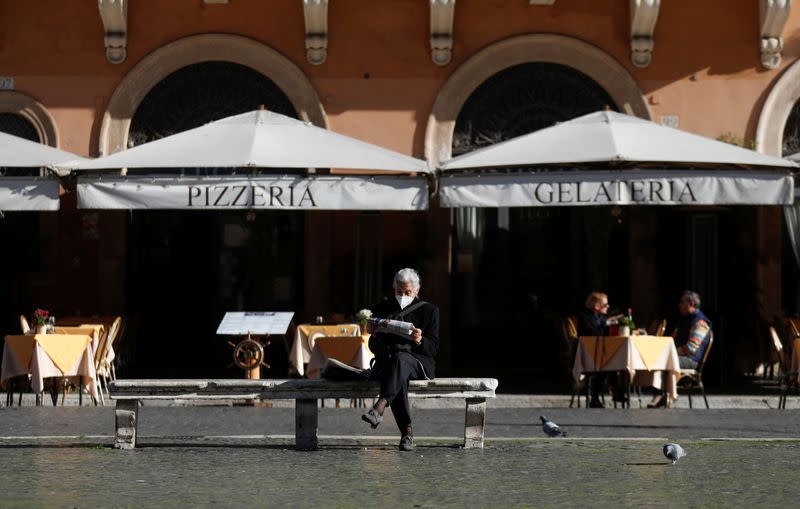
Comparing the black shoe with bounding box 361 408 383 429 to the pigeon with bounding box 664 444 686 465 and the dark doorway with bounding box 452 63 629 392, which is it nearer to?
the pigeon with bounding box 664 444 686 465

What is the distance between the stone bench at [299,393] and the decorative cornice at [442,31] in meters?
8.35

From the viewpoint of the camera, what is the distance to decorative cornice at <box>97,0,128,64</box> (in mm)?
18062

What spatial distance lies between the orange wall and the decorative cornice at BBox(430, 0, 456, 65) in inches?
4.6

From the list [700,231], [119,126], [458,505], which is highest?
[119,126]

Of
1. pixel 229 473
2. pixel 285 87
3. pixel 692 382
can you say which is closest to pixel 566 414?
pixel 692 382

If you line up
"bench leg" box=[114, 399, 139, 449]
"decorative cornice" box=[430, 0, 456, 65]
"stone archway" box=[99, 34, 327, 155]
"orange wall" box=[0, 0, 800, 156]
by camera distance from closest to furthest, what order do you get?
"bench leg" box=[114, 399, 139, 449], "decorative cornice" box=[430, 0, 456, 65], "stone archway" box=[99, 34, 327, 155], "orange wall" box=[0, 0, 800, 156]

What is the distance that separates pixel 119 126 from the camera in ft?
59.8

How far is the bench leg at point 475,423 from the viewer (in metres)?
10.5

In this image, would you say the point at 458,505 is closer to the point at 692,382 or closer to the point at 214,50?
the point at 692,382

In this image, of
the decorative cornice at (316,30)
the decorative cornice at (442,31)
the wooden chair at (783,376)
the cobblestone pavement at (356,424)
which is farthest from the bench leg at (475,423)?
the decorative cornice at (316,30)

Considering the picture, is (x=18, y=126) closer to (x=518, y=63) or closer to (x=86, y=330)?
(x=86, y=330)

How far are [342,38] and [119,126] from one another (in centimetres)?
285

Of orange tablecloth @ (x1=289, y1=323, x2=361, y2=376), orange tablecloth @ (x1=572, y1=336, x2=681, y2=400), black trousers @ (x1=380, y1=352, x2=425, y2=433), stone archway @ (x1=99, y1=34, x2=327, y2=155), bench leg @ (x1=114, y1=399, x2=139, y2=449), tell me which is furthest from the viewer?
stone archway @ (x1=99, y1=34, x2=327, y2=155)

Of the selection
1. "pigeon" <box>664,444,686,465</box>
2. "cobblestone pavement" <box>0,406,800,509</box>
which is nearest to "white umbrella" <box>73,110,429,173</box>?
"cobblestone pavement" <box>0,406,800,509</box>
